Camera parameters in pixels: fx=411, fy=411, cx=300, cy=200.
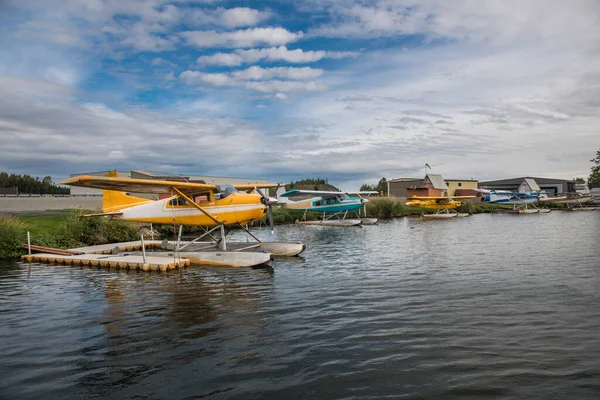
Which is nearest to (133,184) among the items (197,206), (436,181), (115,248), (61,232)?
(197,206)

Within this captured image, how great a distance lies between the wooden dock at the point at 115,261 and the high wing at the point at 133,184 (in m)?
2.60

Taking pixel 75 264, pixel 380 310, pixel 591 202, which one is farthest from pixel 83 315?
pixel 591 202

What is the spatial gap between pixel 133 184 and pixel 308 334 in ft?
32.2

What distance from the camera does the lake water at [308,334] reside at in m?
5.30

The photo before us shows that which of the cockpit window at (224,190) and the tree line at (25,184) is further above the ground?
the tree line at (25,184)

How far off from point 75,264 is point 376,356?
14276mm

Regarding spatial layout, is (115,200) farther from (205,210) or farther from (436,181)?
(436,181)

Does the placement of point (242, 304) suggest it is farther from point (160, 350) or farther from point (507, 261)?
point (507, 261)

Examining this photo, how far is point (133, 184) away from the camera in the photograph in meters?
14.4

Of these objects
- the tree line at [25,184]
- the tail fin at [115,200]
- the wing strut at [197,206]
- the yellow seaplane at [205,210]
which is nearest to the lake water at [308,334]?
the yellow seaplane at [205,210]

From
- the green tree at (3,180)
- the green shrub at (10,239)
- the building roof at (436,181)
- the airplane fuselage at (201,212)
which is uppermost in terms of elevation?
the green tree at (3,180)

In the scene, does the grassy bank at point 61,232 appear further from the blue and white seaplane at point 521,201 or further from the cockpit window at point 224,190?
the blue and white seaplane at point 521,201

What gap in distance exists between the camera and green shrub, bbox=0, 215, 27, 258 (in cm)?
1817

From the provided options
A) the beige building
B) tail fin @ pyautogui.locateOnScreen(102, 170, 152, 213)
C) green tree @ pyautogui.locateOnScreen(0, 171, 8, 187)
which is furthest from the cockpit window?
green tree @ pyautogui.locateOnScreen(0, 171, 8, 187)
